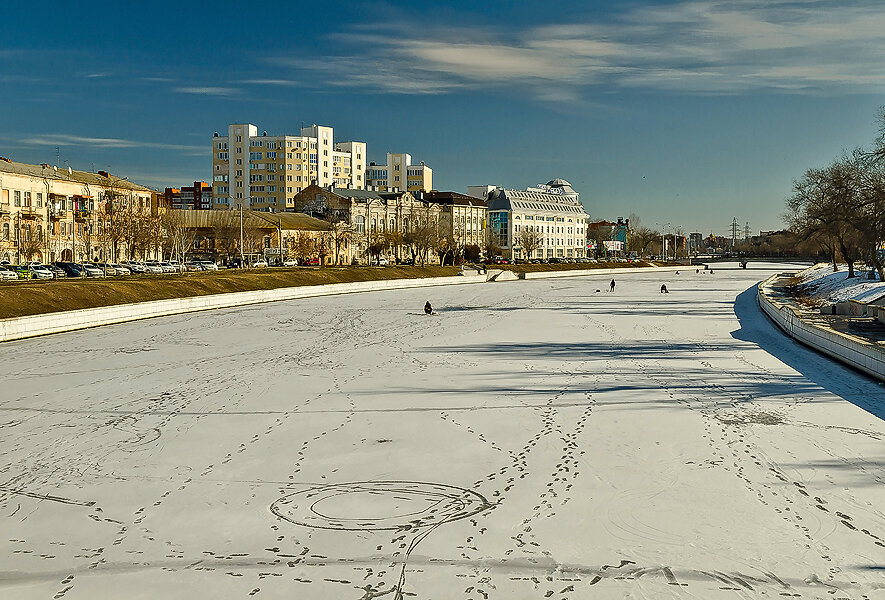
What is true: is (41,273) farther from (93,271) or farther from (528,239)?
(528,239)

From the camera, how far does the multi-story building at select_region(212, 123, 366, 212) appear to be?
5527 inches

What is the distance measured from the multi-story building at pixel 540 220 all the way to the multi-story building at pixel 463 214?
2.27 meters

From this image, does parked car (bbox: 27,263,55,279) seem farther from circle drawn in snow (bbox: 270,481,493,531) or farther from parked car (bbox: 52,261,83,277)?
circle drawn in snow (bbox: 270,481,493,531)

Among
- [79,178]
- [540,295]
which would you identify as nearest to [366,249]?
[79,178]

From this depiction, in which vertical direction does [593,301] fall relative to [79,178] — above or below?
below

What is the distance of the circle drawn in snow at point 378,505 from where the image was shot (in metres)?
7.66

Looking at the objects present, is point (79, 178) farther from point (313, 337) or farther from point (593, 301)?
point (313, 337)

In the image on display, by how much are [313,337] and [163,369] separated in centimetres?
747

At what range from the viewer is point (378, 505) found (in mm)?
8180

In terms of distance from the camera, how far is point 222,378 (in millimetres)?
16547

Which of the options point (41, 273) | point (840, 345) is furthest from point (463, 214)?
point (840, 345)

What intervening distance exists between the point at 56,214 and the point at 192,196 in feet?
288

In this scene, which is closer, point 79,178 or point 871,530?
point 871,530

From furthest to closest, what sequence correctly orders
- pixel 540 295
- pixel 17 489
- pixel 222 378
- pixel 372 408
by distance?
1. pixel 540 295
2. pixel 222 378
3. pixel 372 408
4. pixel 17 489
